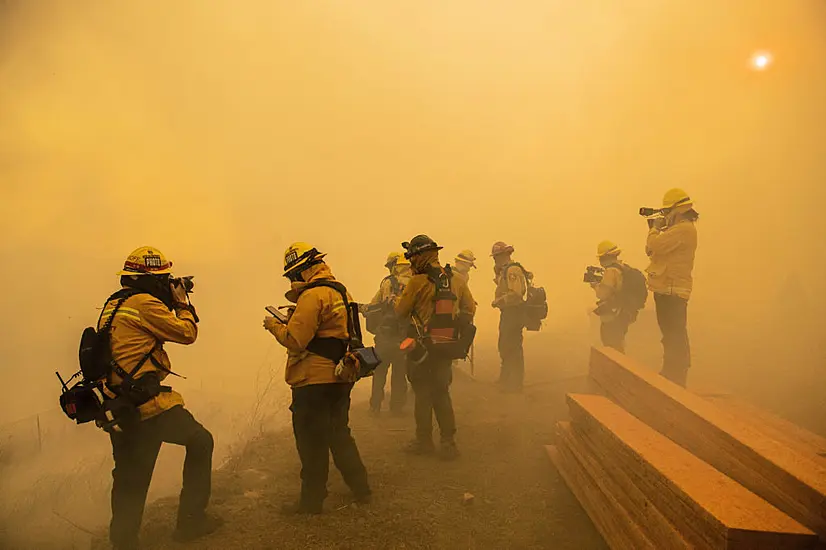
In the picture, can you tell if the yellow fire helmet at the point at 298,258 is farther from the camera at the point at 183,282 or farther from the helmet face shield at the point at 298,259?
the camera at the point at 183,282

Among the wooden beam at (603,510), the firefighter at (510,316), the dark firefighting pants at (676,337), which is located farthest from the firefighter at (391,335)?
the dark firefighting pants at (676,337)

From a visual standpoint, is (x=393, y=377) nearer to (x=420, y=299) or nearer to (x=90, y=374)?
(x=420, y=299)

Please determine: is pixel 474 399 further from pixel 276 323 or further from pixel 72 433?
pixel 72 433

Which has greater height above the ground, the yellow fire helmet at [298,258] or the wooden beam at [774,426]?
the yellow fire helmet at [298,258]

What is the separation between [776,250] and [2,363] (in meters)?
30.3

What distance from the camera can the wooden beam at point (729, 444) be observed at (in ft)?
7.77

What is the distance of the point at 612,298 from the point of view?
24.6ft

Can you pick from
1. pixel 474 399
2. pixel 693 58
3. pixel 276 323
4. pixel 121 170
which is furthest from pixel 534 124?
pixel 276 323

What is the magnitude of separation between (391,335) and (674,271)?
3.74m

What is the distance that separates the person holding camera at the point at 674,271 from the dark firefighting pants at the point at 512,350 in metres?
2.16

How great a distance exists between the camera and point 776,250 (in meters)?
22.1

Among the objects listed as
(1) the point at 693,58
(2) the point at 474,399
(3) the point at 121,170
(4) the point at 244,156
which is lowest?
(2) the point at 474,399

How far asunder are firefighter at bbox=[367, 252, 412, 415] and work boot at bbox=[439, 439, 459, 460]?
176 centimetres

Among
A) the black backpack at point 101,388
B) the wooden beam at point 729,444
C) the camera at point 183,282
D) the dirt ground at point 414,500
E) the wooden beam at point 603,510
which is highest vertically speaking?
the camera at point 183,282
